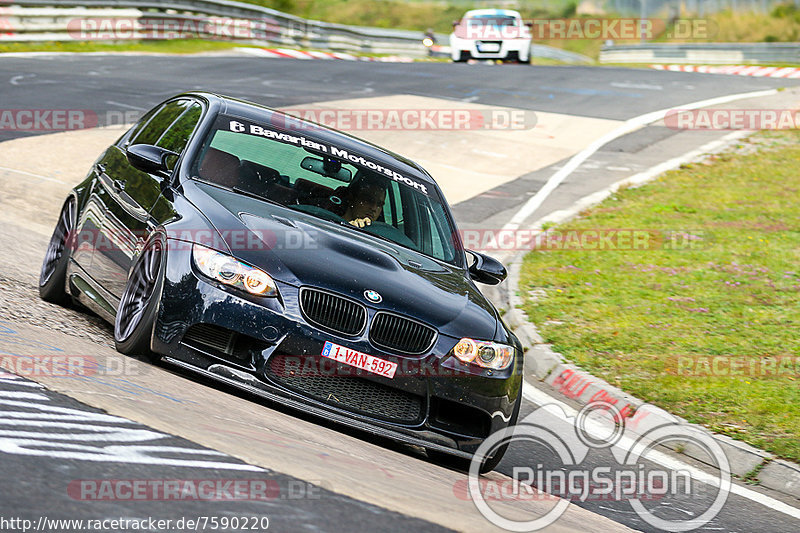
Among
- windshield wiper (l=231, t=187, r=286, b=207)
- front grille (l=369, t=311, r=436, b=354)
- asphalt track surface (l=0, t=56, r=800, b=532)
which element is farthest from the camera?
windshield wiper (l=231, t=187, r=286, b=207)

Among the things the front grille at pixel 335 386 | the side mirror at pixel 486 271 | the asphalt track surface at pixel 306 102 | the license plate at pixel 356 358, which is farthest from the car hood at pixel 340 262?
the asphalt track surface at pixel 306 102

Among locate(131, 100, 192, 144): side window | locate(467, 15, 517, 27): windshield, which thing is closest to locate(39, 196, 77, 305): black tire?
locate(131, 100, 192, 144): side window

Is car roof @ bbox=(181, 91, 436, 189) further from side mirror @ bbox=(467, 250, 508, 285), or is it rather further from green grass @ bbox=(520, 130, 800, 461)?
green grass @ bbox=(520, 130, 800, 461)

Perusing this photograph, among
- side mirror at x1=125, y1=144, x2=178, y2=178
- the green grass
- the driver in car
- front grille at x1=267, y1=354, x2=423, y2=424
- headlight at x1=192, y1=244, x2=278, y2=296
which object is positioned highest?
side mirror at x1=125, y1=144, x2=178, y2=178

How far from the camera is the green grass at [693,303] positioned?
768 cm

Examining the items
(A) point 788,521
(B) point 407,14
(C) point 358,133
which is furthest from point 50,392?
(B) point 407,14

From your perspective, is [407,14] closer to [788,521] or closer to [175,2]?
[175,2]

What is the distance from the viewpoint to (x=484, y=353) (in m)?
5.61

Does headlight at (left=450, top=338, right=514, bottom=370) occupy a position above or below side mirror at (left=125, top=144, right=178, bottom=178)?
below

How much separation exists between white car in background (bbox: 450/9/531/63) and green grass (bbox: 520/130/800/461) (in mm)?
17994

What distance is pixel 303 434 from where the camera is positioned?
493 cm

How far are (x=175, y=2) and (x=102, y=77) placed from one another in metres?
11.0

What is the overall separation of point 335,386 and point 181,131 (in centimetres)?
251

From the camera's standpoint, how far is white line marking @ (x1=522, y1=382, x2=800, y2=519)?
20.2ft
